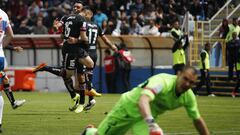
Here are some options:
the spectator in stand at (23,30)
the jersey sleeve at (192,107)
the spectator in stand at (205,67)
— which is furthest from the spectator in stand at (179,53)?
the jersey sleeve at (192,107)

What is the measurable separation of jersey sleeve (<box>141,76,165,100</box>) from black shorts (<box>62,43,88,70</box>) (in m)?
9.56

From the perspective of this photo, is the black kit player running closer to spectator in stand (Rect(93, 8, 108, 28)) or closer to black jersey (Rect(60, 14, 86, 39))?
black jersey (Rect(60, 14, 86, 39))

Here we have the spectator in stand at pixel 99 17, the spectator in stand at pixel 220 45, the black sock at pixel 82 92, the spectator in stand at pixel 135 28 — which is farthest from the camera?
the spectator in stand at pixel 99 17

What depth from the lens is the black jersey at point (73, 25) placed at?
1948cm

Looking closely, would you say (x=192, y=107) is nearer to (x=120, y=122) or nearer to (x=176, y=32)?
(x=120, y=122)

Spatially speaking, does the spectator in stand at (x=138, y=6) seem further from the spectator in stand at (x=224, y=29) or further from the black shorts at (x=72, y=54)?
the black shorts at (x=72, y=54)

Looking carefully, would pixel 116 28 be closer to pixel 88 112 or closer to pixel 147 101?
pixel 88 112

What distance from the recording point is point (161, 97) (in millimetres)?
10531

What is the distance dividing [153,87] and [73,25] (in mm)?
9602

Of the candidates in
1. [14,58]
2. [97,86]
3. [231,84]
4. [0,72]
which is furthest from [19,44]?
[0,72]

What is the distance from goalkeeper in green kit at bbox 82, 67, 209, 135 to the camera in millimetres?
10188

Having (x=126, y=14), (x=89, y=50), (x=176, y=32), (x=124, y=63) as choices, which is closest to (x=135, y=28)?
(x=126, y=14)

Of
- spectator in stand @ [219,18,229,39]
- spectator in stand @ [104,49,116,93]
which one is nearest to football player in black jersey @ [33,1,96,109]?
spectator in stand @ [219,18,229,39]

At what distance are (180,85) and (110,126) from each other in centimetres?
114
